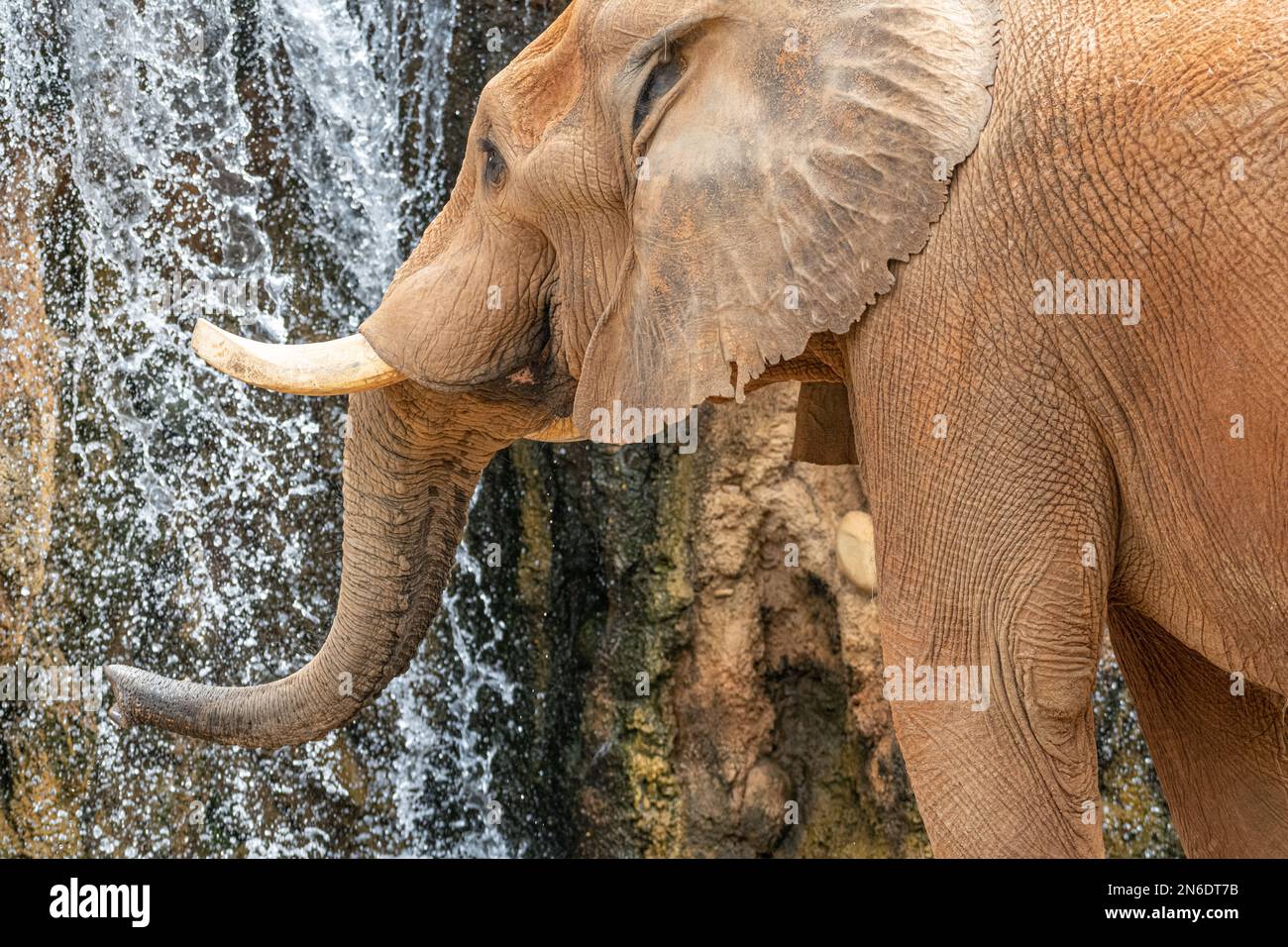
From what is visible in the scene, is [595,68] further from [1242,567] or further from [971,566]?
[1242,567]

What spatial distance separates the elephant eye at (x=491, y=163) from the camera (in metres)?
2.91

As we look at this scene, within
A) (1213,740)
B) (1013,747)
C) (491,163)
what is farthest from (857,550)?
(1013,747)

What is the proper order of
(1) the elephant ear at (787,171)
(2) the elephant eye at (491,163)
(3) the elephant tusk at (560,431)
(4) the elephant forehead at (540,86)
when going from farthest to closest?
(3) the elephant tusk at (560,431)
(2) the elephant eye at (491,163)
(4) the elephant forehead at (540,86)
(1) the elephant ear at (787,171)

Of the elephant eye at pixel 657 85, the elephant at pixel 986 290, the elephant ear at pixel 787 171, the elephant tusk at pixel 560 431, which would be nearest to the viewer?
the elephant at pixel 986 290

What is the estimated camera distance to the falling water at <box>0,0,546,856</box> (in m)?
4.76

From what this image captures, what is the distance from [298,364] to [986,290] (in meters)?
1.22

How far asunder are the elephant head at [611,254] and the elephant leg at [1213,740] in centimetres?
97

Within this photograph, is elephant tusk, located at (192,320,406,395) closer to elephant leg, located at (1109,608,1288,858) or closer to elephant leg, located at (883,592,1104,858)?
elephant leg, located at (883,592,1104,858)

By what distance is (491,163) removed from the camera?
293 centimetres

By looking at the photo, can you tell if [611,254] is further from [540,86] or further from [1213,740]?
[1213,740]

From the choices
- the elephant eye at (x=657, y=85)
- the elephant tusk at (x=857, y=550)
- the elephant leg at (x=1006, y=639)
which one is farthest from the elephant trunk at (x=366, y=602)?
the elephant tusk at (x=857, y=550)

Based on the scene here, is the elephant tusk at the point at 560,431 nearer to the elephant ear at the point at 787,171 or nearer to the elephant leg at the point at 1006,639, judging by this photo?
the elephant ear at the point at 787,171

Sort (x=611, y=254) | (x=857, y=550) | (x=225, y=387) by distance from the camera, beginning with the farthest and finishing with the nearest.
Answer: (x=225, y=387) < (x=857, y=550) < (x=611, y=254)

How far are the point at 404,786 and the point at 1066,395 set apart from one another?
3.02 m
